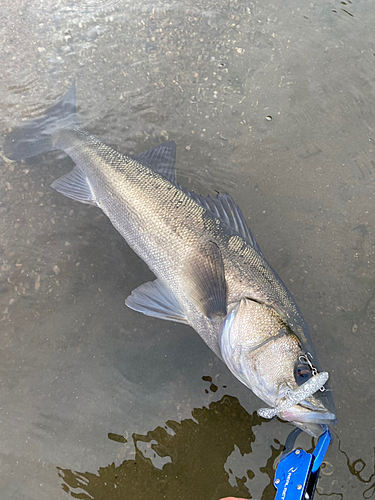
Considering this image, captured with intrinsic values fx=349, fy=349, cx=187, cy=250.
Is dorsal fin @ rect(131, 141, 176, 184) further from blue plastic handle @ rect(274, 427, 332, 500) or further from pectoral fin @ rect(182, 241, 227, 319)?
blue plastic handle @ rect(274, 427, 332, 500)

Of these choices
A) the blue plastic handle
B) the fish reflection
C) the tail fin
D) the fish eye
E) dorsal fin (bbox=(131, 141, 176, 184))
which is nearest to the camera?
the blue plastic handle

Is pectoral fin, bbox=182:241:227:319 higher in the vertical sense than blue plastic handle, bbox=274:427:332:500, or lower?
higher

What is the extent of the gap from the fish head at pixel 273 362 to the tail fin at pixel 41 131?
219 cm

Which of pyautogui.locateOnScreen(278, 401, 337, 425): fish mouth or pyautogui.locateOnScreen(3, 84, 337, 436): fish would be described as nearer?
pyautogui.locateOnScreen(278, 401, 337, 425): fish mouth

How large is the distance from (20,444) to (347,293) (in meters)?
2.70

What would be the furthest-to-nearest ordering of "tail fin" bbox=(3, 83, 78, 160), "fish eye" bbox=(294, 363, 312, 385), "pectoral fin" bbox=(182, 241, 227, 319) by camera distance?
"tail fin" bbox=(3, 83, 78, 160) → "pectoral fin" bbox=(182, 241, 227, 319) → "fish eye" bbox=(294, 363, 312, 385)

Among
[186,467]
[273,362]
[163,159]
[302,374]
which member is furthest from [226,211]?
[186,467]

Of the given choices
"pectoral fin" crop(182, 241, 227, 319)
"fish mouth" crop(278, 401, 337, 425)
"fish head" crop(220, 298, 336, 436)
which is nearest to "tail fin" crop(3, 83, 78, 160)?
"pectoral fin" crop(182, 241, 227, 319)

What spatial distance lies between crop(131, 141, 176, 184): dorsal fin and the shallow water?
0.36 meters

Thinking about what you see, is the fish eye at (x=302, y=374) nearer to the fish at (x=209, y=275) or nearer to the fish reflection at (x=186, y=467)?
the fish at (x=209, y=275)

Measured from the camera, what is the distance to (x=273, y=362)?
196cm

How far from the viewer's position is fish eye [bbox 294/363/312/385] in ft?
6.19

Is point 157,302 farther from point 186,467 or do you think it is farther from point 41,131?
point 41,131

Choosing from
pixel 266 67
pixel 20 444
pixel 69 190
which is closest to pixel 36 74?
pixel 69 190
